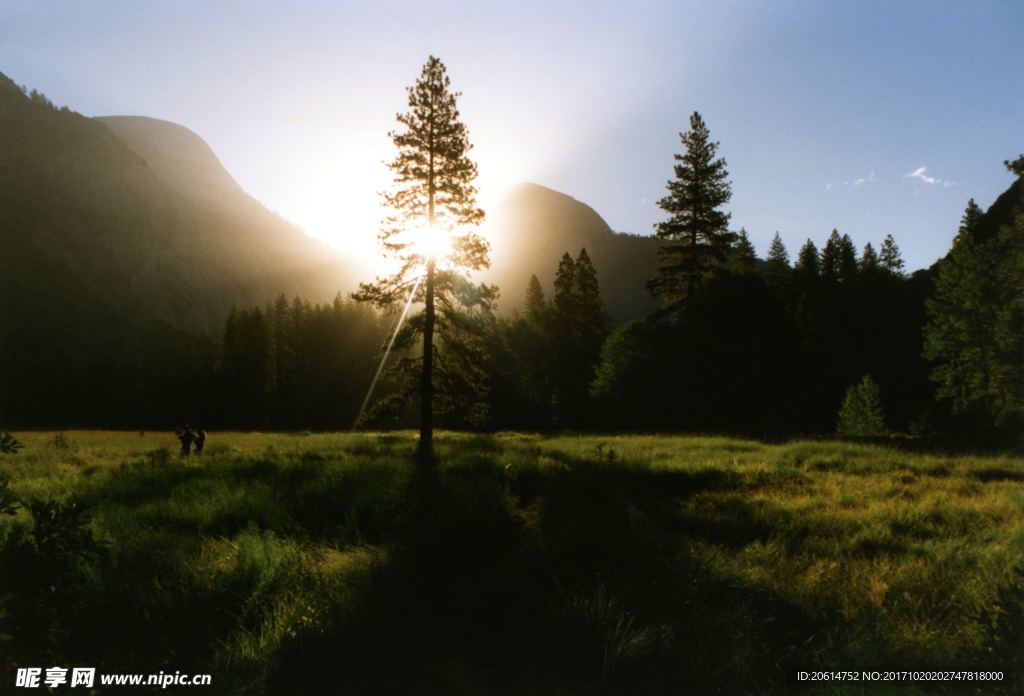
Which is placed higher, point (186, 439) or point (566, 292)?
point (566, 292)

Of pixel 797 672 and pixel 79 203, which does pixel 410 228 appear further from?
pixel 79 203

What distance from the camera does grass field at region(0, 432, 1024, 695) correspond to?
3373 millimetres

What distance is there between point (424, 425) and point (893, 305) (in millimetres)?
72472

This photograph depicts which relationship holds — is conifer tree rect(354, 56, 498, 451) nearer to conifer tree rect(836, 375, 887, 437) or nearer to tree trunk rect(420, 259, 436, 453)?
tree trunk rect(420, 259, 436, 453)

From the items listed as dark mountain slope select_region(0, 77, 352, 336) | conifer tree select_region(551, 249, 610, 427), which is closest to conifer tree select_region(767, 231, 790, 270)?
conifer tree select_region(551, 249, 610, 427)

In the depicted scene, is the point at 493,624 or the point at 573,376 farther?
the point at 573,376

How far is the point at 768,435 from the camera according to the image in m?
19.7

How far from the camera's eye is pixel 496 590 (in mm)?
4207

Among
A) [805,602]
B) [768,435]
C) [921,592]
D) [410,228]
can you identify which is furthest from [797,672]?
[768,435]

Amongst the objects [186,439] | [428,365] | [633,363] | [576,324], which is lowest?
[186,439]

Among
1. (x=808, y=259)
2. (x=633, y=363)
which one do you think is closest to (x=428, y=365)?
(x=633, y=363)

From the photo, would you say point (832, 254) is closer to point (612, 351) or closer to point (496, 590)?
point (612, 351)

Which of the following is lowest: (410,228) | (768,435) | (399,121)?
(768,435)

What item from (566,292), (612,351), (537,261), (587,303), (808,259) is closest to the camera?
(612,351)
